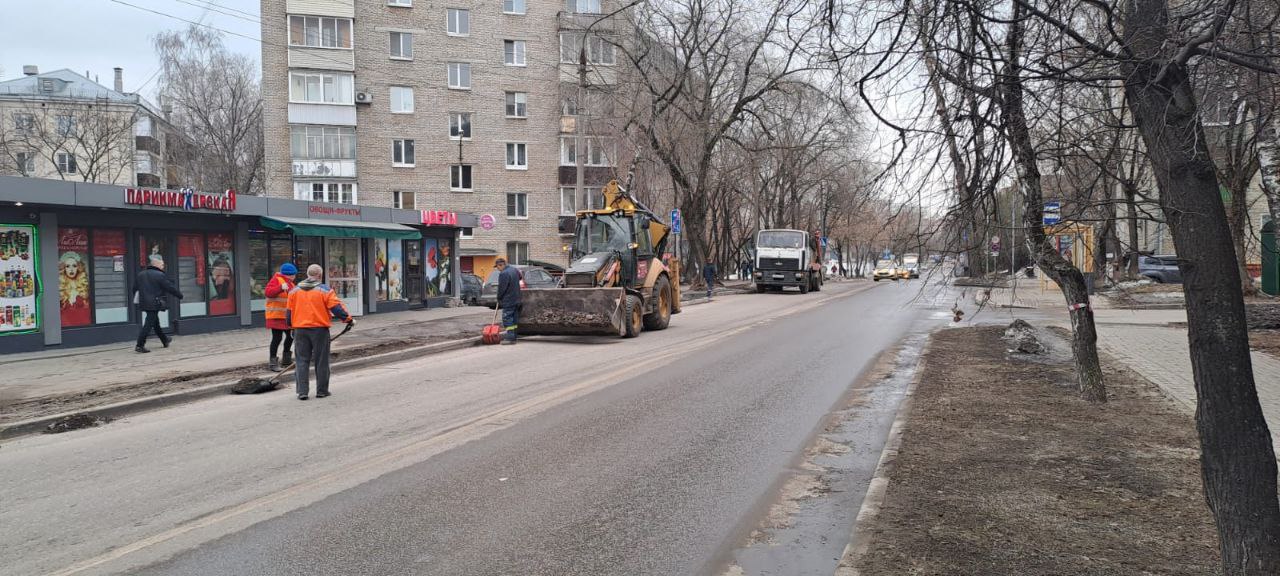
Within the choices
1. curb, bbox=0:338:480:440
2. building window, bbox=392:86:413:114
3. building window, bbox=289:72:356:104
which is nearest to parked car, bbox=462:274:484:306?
curb, bbox=0:338:480:440

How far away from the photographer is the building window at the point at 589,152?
131 feet

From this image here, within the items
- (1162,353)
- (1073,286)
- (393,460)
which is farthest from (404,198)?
(1073,286)

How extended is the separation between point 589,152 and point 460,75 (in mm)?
8663

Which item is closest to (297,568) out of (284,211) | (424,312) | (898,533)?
(898,533)

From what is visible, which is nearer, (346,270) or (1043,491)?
(1043,491)

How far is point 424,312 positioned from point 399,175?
23839 millimetres

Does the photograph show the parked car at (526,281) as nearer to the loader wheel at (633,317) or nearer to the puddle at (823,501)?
the loader wheel at (633,317)

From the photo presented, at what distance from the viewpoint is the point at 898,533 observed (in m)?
4.88

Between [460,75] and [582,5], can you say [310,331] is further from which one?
[582,5]

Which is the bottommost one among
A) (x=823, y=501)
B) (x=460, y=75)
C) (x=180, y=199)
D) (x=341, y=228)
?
(x=823, y=501)

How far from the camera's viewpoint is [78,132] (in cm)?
4050

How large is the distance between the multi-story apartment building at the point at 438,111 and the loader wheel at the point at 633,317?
2568 centimetres

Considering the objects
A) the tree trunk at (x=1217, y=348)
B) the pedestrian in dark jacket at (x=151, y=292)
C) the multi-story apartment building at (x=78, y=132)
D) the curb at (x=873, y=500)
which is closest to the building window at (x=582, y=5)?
the multi-story apartment building at (x=78, y=132)

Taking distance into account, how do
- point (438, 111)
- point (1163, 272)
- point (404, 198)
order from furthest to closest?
point (438, 111) → point (404, 198) → point (1163, 272)
